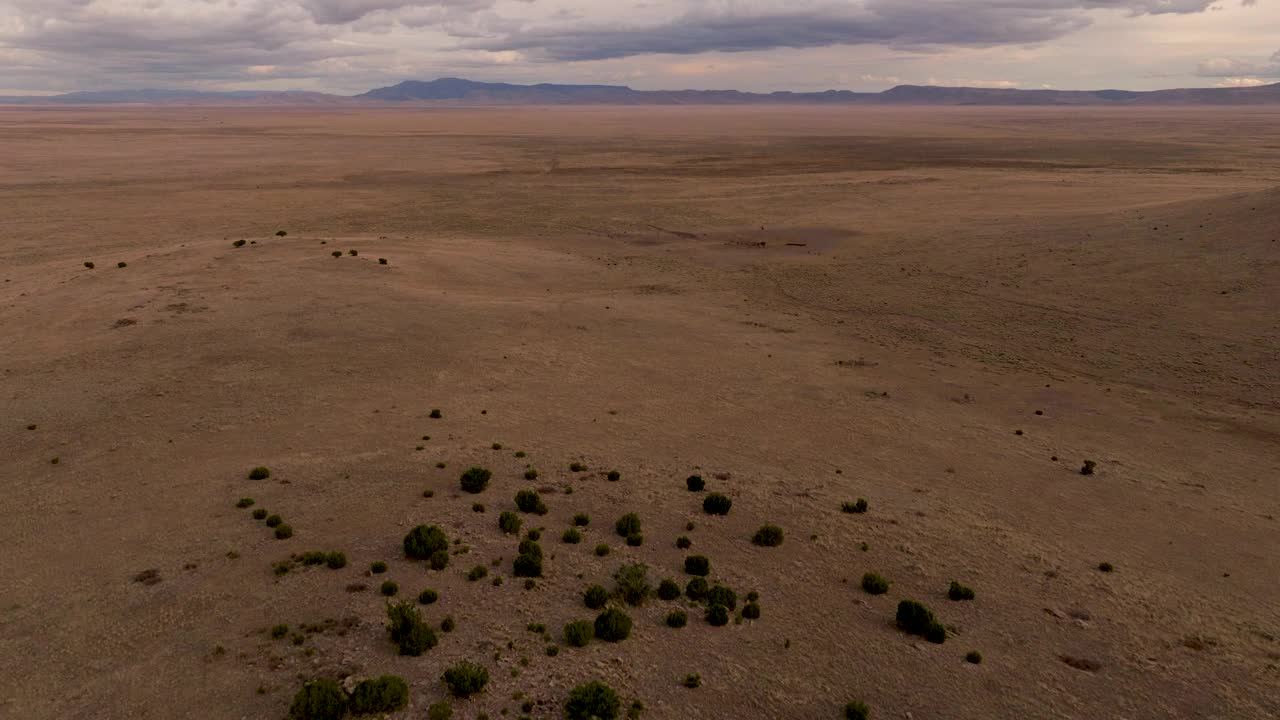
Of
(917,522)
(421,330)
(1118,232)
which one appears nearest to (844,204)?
(1118,232)

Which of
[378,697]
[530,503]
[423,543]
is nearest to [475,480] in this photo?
[530,503]

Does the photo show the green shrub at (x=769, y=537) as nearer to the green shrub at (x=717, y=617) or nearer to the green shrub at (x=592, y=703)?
the green shrub at (x=717, y=617)

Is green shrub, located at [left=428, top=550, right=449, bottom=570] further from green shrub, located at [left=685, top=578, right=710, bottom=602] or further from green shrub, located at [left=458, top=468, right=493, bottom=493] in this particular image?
green shrub, located at [left=685, top=578, right=710, bottom=602]

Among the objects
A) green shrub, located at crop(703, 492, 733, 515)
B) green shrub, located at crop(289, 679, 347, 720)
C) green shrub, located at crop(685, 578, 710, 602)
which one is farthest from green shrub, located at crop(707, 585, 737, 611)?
green shrub, located at crop(289, 679, 347, 720)

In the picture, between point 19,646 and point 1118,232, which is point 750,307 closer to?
point 1118,232

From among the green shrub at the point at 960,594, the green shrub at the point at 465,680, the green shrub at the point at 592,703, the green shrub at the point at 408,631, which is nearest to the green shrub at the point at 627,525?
the green shrub at the point at 408,631

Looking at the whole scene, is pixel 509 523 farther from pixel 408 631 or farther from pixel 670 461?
pixel 670 461
